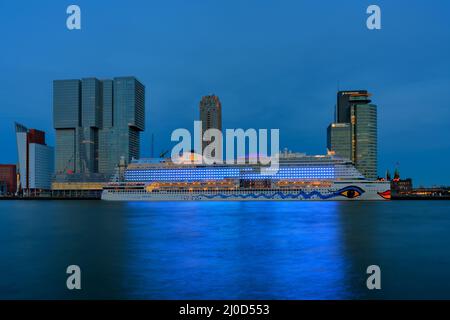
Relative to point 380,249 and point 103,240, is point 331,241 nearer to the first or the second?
point 380,249

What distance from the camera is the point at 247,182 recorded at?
360 ft

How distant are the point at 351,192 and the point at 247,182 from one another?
2703cm

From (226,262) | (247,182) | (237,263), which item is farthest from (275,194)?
(237,263)

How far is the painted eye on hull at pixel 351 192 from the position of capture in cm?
9844

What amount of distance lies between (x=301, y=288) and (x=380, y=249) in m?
13.1

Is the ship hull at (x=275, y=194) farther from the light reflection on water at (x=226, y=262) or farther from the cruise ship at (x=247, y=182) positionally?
the light reflection on water at (x=226, y=262)

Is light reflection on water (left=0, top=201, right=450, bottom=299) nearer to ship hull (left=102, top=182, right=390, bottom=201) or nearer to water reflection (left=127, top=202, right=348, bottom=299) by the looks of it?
water reflection (left=127, top=202, right=348, bottom=299)

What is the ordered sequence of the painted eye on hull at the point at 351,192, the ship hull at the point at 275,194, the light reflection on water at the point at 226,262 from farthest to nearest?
the painted eye on hull at the point at 351,192 → the ship hull at the point at 275,194 → the light reflection on water at the point at 226,262

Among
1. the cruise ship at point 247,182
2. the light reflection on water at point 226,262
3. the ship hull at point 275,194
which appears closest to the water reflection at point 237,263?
the light reflection on water at point 226,262

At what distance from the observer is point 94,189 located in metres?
198

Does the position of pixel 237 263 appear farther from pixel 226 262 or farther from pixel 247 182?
pixel 247 182

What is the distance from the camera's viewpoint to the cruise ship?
100188 mm
